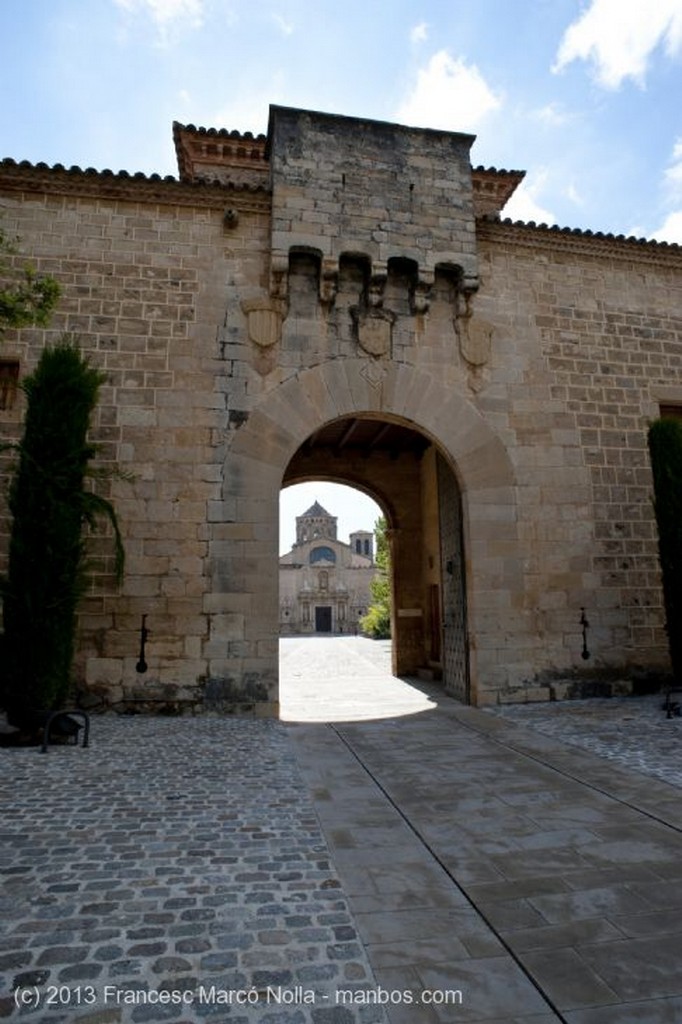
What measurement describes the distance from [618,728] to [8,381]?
27.6 ft

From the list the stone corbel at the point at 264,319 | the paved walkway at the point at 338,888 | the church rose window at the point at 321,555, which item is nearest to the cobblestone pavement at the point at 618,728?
the paved walkway at the point at 338,888

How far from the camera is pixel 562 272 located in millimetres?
9281

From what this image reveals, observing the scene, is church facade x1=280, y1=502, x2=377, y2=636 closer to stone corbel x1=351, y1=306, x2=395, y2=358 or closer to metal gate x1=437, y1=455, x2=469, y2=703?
metal gate x1=437, y1=455, x2=469, y2=703

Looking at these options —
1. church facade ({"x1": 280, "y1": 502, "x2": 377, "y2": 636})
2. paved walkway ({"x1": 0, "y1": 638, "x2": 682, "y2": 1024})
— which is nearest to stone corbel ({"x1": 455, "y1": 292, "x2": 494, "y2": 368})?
paved walkway ({"x1": 0, "y1": 638, "x2": 682, "y2": 1024})

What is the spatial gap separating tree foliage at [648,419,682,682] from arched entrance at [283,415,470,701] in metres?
4.03

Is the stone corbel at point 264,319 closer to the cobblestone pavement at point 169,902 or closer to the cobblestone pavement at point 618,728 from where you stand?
the cobblestone pavement at point 169,902

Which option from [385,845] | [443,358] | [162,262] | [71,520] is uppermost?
[162,262]

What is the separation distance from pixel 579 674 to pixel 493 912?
6.27m

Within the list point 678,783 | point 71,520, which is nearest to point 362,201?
point 71,520

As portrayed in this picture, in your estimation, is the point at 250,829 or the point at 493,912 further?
the point at 250,829

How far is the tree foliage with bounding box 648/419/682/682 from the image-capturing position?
303 inches

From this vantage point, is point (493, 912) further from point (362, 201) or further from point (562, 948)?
point (362, 201)

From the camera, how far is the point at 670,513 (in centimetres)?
794

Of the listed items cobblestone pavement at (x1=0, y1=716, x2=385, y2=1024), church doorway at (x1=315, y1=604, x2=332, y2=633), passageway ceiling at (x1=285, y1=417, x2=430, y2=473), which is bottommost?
cobblestone pavement at (x1=0, y1=716, x2=385, y2=1024)
